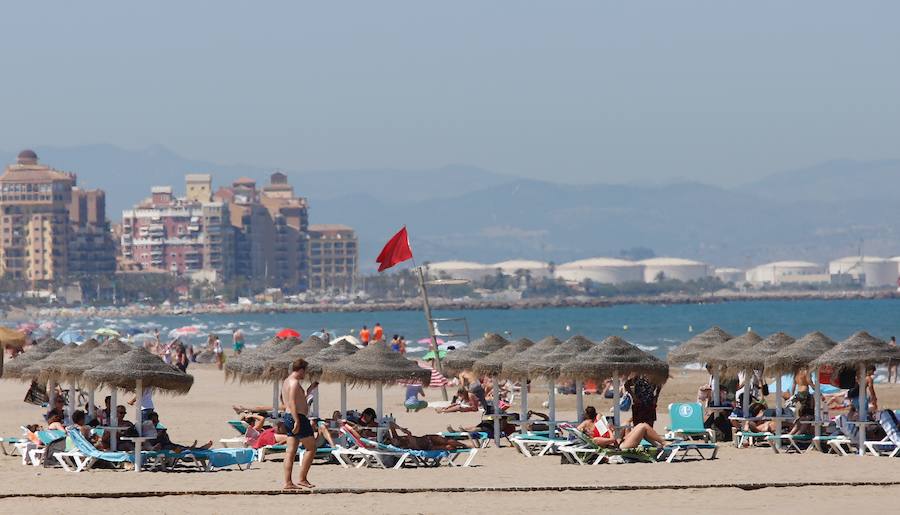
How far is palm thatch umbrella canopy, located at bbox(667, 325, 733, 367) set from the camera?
22.7 meters

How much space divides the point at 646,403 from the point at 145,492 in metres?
6.33

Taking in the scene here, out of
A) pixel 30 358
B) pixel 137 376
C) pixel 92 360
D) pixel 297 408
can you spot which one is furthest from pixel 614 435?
pixel 30 358

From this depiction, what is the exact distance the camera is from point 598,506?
14859mm

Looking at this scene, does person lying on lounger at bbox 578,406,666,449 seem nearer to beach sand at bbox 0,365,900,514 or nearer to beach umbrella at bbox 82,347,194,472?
beach sand at bbox 0,365,900,514

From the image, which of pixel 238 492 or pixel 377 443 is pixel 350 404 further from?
pixel 238 492

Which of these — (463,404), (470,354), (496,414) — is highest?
(470,354)

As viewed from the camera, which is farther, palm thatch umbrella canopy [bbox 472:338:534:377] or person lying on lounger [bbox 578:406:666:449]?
palm thatch umbrella canopy [bbox 472:338:534:377]

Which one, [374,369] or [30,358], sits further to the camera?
[30,358]

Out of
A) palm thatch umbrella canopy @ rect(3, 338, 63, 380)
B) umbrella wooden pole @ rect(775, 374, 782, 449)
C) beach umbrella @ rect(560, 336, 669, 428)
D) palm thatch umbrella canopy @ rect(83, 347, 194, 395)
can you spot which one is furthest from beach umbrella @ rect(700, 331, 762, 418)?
palm thatch umbrella canopy @ rect(3, 338, 63, 380)

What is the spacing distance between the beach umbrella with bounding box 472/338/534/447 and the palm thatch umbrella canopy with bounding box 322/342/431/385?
4.86 feet

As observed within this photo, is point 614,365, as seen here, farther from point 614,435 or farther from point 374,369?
point 374,369

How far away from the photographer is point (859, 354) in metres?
18.8

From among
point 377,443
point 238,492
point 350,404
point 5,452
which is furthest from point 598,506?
point 350,404

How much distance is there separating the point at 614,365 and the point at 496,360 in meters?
2.42
